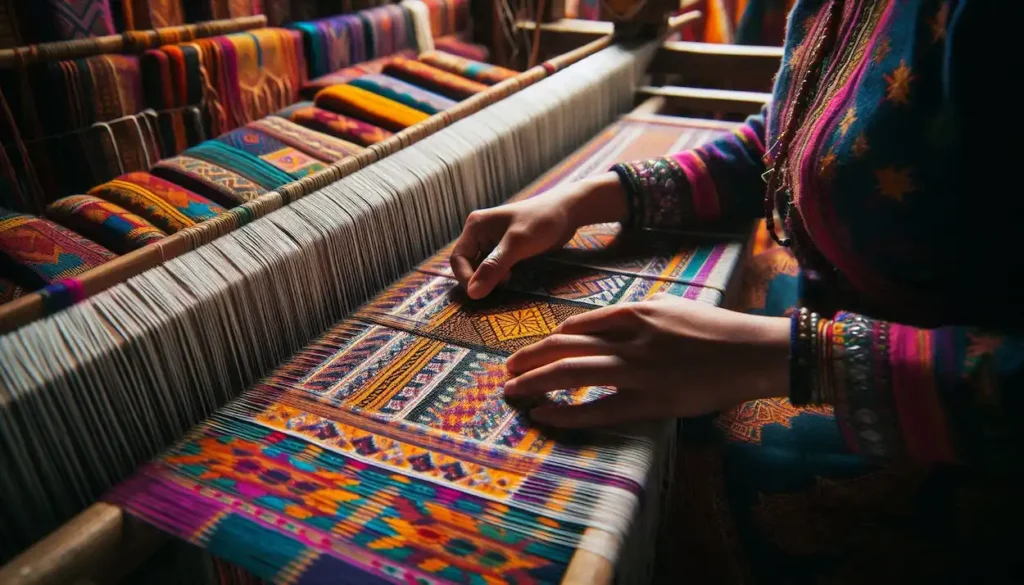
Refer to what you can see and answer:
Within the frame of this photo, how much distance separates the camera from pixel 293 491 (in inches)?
25.3

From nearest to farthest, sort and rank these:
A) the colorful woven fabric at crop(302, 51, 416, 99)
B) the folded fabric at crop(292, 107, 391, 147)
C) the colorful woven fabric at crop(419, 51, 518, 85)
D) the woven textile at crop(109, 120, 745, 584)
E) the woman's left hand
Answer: the woven textile at crop(109, 120, 745, 584), the woman's left hand, the folded fabric at crop(292, 107, 391, 147), the colorful woven fabric at crop(302, 51, 416, 99), the colorful woven fabric at crop(419, 51, 518, 85)

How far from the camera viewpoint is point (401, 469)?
2.19 feet

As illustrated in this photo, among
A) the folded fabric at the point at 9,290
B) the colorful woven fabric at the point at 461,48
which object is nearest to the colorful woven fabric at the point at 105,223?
the folded fabric at the point at 9,290

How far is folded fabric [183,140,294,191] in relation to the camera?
1374 millimetres

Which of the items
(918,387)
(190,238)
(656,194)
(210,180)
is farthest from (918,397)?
(210,180)

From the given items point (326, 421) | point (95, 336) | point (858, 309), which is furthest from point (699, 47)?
point (95, 336)

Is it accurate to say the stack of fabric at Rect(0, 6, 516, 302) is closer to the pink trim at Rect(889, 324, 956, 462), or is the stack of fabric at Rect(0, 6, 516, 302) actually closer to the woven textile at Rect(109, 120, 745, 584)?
the woven textile at Rect(109, 120, 745, 584)

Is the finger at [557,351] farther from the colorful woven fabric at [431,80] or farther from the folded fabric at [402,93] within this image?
the colorful woven fabric at [431,80]

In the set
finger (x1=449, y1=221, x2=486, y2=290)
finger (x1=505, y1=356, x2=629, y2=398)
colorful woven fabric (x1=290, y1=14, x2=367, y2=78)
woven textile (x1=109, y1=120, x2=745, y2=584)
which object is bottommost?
woven textile (x1=109, y1=120, x2=745, y2=584)

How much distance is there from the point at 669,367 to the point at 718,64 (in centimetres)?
144

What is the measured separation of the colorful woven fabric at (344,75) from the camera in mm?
1952

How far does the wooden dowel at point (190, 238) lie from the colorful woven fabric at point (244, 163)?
398mm

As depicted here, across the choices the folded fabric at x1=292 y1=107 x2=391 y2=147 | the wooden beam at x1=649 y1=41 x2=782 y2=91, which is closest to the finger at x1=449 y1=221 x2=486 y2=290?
the folded fabric at x1=292 y1=107 x2=391 y2=147

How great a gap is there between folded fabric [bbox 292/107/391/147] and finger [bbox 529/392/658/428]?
1.09m
